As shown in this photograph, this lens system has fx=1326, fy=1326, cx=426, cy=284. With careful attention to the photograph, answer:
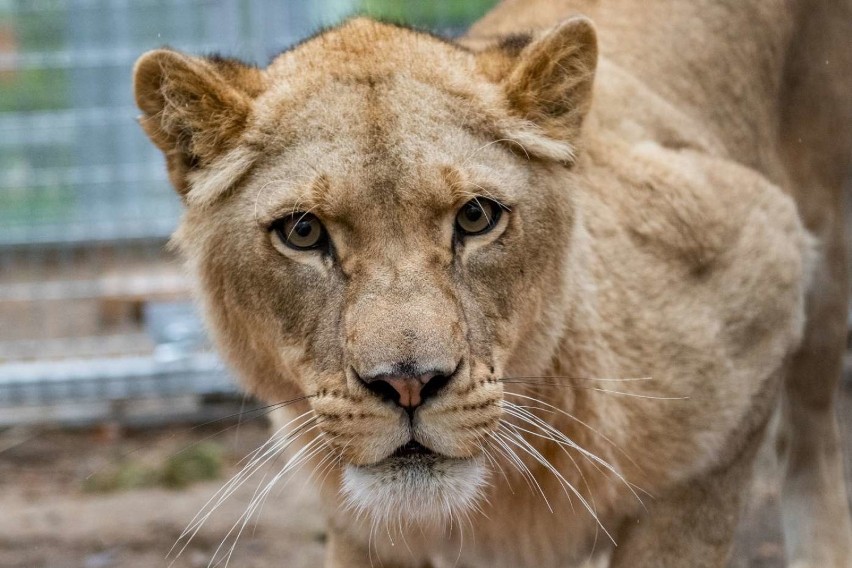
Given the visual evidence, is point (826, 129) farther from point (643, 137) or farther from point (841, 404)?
point (841, 404)

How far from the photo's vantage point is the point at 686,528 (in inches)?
144

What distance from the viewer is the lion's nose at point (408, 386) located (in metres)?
2.75

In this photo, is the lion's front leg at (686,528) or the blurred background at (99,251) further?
the blurred background at (99,251)

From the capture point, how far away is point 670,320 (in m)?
3.64

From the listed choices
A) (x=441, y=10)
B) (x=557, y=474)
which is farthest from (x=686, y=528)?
(x=441, y=10)

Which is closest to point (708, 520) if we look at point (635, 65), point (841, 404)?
point (635, 65)

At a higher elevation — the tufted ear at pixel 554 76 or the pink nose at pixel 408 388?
the tufted ear at pixel 554 76

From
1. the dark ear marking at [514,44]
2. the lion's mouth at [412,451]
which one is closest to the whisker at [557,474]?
the lion's mouth at [412,451]

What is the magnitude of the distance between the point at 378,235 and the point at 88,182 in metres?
4.96

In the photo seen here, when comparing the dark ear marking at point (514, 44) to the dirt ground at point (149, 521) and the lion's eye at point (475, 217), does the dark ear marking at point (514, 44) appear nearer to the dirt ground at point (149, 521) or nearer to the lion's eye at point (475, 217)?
the lion's eye at point (475, 217)

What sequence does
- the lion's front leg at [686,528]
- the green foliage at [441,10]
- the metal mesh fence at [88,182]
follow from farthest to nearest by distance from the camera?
1. the green foliage at [441,10]
2. the metal mesh fence at [88,182]
3. the lion's front leg at [686,528]

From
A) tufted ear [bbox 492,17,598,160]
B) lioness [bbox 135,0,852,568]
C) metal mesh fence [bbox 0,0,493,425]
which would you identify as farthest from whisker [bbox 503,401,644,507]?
metal mesh fence [bbox 0,0,493,425]

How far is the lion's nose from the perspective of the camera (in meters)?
2.75

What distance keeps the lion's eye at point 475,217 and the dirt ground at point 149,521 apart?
1.89m
